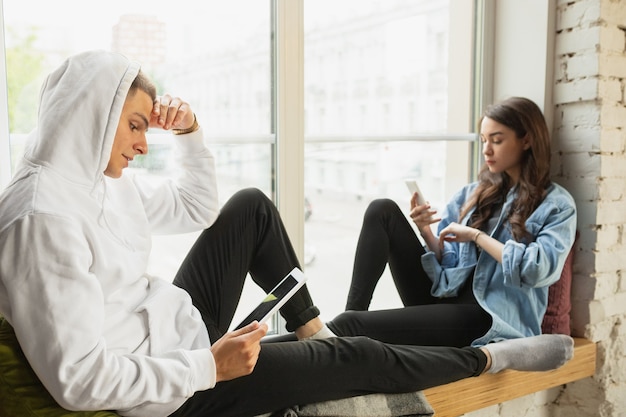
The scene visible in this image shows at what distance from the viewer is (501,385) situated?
79.5 inches

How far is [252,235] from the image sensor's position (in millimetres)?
1724

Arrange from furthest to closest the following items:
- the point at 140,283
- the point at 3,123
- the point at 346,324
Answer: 1. the point at 346,324
2. the point at 3,123
3. the point at 140,283

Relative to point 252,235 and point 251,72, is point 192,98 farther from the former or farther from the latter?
point 252,235

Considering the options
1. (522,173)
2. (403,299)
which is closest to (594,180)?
(522,173)

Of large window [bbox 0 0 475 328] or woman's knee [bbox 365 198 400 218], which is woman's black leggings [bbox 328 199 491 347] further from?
large window [bbox 0 0 475 328]

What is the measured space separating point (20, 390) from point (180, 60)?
1101mm

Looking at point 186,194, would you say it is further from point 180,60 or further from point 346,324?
point 346,324

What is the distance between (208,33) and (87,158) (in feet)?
2.88

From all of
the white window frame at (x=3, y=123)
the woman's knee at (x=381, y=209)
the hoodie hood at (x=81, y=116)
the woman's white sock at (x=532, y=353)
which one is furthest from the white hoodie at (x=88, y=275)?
the woman's white sock at (x=532, y=353)

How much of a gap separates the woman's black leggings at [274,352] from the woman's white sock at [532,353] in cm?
8

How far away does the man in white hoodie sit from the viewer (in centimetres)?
117

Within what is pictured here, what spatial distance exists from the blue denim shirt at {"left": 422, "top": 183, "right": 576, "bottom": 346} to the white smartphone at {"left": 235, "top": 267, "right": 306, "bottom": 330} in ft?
2.38

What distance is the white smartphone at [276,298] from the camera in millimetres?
1464

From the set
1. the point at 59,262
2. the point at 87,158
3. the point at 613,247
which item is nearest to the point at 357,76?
the point at 613,247
